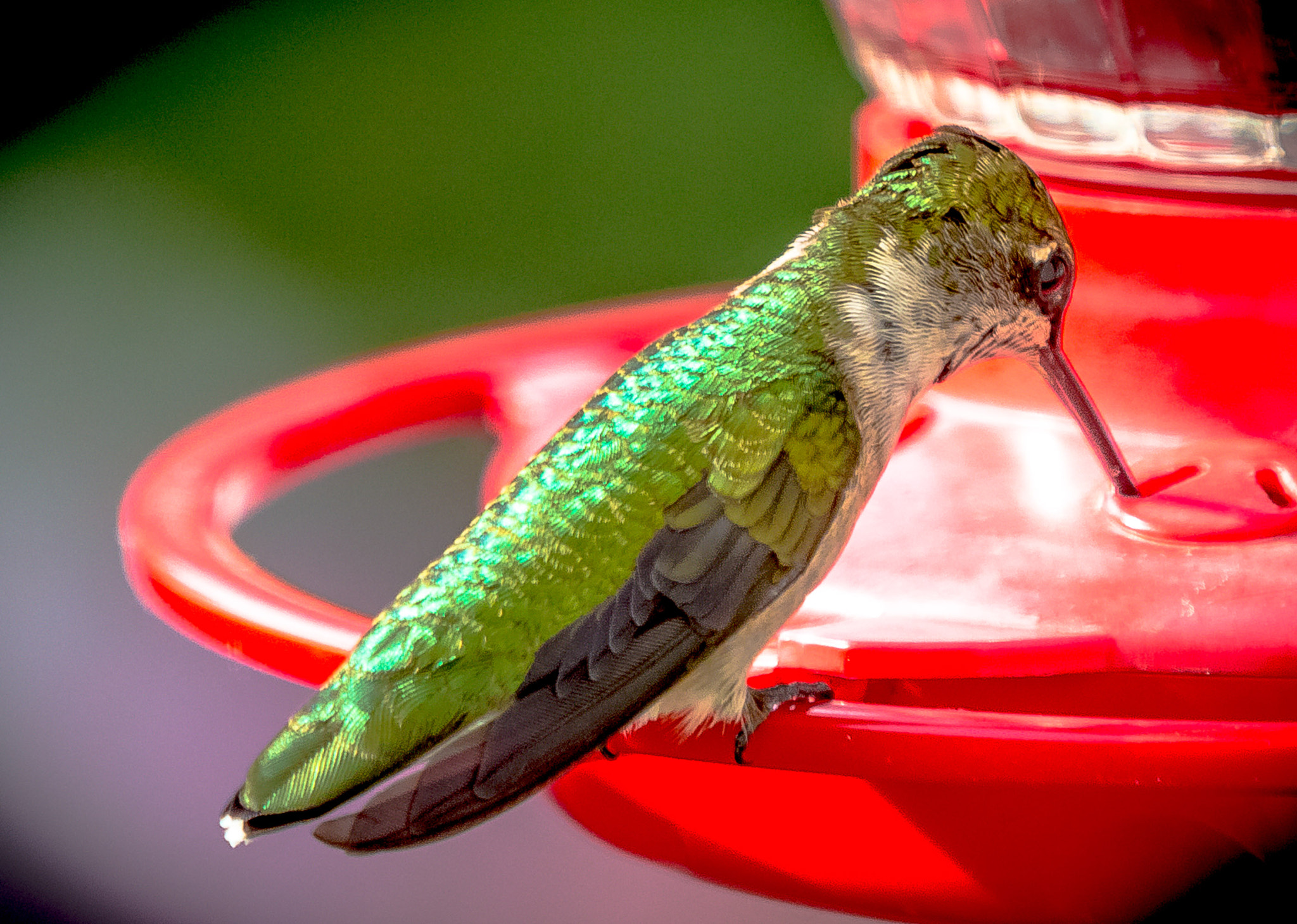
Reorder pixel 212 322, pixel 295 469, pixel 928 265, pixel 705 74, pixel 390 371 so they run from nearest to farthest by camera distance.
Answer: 1. pixel 928 265
2. pixel 295 469
3. pixel 390 371
4. pixel 705 74
5. pixel 212 322

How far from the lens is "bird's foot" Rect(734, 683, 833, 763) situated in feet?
3.00

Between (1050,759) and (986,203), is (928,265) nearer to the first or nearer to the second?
(986,203)

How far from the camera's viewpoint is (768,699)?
0.97m

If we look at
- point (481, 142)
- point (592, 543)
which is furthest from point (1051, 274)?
point (481, 142)

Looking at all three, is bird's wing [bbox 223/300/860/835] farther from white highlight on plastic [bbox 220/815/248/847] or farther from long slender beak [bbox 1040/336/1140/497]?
long slender beak [bbox 1040/336/1140/497]

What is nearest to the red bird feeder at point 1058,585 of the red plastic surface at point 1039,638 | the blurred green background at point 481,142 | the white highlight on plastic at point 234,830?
the red plastic surface at point 1039,638

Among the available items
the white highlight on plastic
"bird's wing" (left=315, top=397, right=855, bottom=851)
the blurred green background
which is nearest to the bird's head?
"bird's wing" (left=315, top=397, right=855, bottom=851)

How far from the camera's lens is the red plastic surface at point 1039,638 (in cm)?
87

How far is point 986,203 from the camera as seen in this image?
120cm

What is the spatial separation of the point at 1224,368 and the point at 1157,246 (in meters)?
0.11

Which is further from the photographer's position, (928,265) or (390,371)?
(390,371)

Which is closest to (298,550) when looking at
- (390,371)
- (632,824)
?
(390,371)

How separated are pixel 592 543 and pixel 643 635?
0.11 metres

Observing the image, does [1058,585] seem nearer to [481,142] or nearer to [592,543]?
[592,543]
